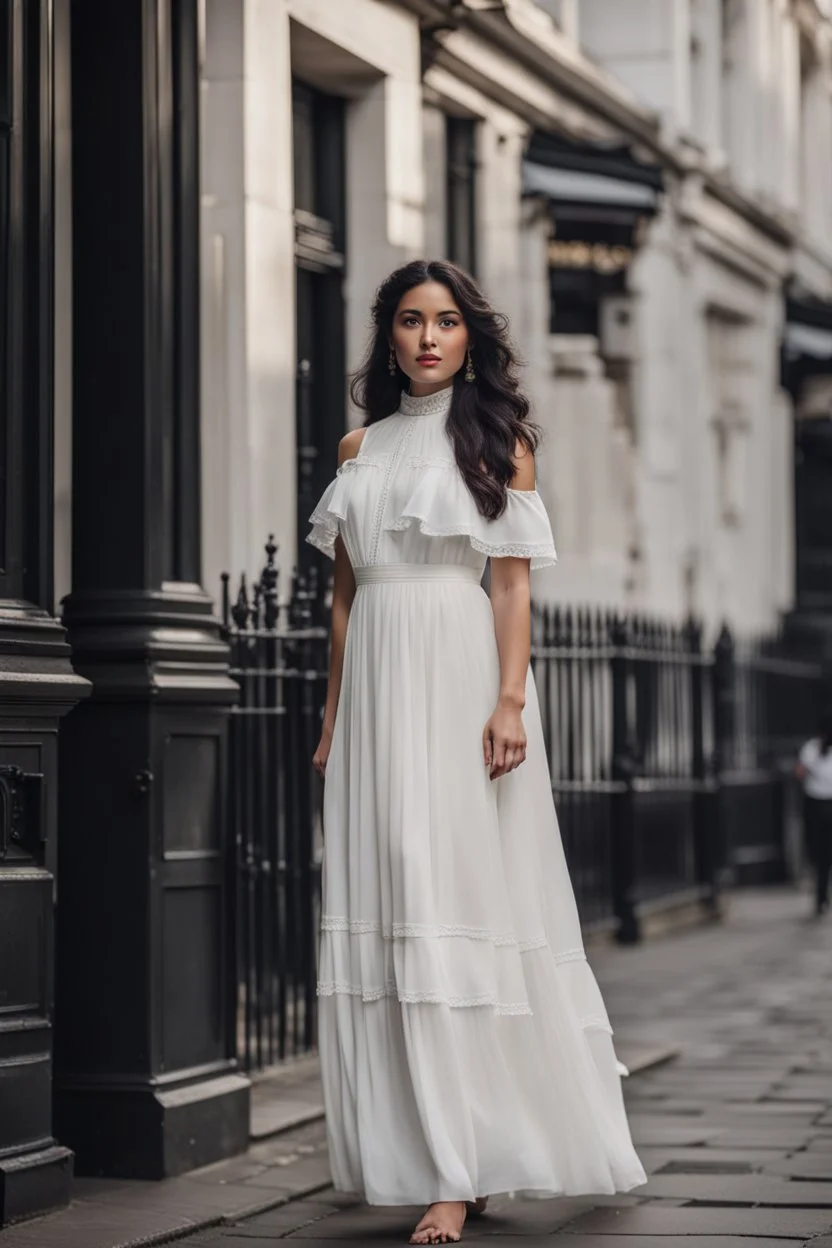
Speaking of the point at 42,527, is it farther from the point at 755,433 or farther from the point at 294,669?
the point at 755,433

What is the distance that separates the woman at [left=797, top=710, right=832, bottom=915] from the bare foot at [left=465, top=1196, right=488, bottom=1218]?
37.9 ft

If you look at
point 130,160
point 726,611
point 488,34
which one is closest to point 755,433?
point 726,611

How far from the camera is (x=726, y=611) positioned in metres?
22.5

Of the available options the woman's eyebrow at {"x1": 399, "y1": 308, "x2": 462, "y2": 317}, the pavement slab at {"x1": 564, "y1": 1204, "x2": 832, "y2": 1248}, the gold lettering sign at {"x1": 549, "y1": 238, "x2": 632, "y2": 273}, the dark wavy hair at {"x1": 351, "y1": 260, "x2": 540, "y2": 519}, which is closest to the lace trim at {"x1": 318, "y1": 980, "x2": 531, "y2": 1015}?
the pavement slab at {"x1": 564, "y1": 1204, "x2": 832, "y2": 1248}

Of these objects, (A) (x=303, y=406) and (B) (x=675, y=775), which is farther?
(B) (x=675, y=775)

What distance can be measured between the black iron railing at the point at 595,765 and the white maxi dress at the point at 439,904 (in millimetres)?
1510

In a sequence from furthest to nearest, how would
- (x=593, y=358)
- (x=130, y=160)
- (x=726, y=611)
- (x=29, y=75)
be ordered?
(x=726, y=611) → (x=593, y=358) → (x=130, y=160) → (x=29, y=75)

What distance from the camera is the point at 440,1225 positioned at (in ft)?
20.4

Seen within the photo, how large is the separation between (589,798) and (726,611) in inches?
305

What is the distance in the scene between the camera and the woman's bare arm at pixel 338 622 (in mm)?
6602

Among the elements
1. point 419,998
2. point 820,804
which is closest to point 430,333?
point 419,998

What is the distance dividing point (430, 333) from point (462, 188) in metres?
9.34

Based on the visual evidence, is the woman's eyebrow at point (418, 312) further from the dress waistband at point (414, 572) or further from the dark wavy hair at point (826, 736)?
the dark wavy hair at point (826, 736)

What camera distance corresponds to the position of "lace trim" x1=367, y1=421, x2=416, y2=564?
6469 millimetres
